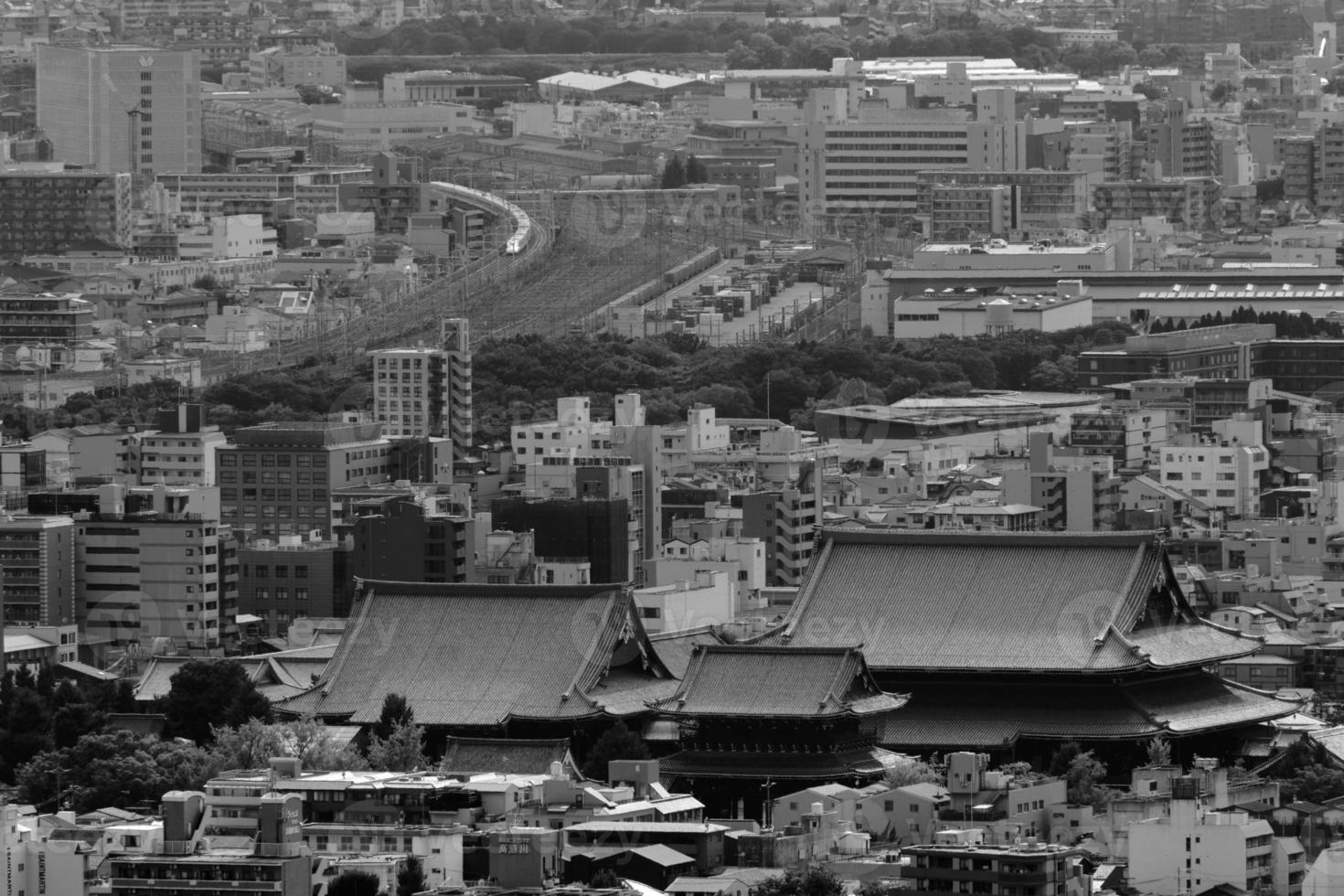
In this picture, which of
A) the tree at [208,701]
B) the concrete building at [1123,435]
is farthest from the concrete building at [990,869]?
the concrete building at [1123,435]

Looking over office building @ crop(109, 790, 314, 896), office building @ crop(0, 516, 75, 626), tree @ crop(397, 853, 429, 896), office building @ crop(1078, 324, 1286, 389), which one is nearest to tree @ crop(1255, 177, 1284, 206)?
office building @ crop(1078, 324, 1286, 389)

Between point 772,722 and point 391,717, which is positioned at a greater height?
point 772,722

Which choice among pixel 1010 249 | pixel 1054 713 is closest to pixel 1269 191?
pixel 1010 249

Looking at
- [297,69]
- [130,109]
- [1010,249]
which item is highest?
[297,69]

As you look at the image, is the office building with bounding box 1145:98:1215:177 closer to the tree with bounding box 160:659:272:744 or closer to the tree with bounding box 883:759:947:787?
the tree with bounding box 160:659:272:744

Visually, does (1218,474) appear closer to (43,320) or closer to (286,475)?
(286,475)

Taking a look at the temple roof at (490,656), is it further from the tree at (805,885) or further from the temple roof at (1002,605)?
the tree at (805,885)
